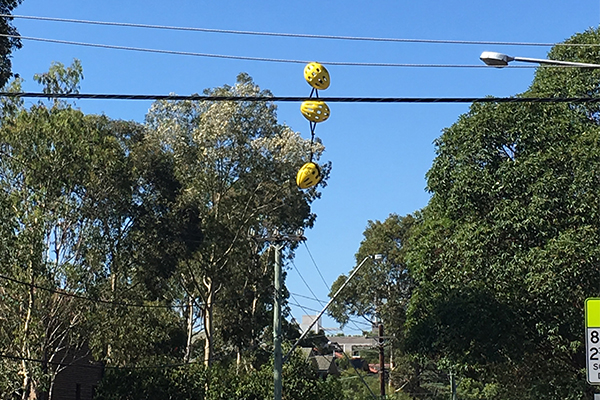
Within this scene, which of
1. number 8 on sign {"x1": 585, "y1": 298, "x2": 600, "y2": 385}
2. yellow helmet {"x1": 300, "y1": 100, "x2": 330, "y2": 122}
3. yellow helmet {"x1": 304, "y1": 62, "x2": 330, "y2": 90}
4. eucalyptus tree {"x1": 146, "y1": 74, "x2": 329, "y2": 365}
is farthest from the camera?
eucalyptus tree {"x1": 146, "y1": 74, "x2": 329, "y2": 365}

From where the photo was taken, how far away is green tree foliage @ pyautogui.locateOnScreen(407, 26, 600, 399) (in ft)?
79.5

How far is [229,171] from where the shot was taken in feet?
141

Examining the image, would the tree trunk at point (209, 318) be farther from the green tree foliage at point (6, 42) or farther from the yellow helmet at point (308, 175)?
the yellow helmet at point (308, 175)

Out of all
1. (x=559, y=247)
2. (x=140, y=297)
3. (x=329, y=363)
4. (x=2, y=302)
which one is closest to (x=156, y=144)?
(x=140, y=297)

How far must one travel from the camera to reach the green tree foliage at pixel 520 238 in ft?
79.5

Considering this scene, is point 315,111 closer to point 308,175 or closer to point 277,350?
point 308,175

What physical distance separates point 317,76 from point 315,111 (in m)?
0.90

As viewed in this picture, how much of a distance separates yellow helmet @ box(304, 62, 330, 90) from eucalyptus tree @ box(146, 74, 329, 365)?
91.9 feet

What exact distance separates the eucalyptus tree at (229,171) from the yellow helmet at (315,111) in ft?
90.2

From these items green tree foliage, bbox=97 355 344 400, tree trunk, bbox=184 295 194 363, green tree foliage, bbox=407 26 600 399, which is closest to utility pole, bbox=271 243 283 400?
green tree foliage, bbox=407 26 600 399

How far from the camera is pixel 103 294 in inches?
1447

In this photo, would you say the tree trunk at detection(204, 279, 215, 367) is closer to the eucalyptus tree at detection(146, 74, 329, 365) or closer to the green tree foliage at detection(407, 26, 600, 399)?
the eucalyptus tree at detection(146, 74, 329, 365)

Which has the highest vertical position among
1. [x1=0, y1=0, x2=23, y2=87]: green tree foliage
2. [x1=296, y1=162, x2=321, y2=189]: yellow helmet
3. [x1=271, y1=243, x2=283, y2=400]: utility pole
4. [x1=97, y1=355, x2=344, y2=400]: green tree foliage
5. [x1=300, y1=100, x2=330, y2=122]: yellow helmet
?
[x1=0, y1=0, x2=23, y2=87]: green tree foliage

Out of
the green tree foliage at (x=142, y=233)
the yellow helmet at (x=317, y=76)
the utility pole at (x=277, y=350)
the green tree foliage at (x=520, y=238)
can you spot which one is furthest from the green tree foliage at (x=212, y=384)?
the yellow helmet at (x=317, y=76)
